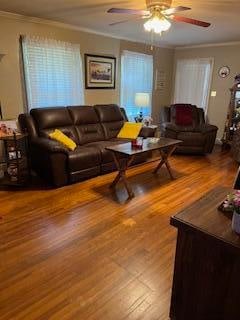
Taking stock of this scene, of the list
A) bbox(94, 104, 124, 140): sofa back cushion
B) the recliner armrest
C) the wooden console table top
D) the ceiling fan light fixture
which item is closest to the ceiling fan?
the ceiling fan light fixture

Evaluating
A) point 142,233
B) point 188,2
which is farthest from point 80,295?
point 188,2

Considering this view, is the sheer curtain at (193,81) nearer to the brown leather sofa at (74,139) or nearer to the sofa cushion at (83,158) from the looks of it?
the brown leather sofa at (74,139)

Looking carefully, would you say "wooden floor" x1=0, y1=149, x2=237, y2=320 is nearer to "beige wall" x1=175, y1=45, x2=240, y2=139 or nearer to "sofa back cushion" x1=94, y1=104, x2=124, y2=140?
"sofa back cushion" x1=94, y1=104, x2=124, y2=140

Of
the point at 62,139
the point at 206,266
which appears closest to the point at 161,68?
the point at 62,139

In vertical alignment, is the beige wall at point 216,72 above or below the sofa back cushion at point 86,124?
above

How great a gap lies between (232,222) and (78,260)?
1.35m

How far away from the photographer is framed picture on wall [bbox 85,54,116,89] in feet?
15.6

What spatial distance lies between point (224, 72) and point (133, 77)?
2124 mm

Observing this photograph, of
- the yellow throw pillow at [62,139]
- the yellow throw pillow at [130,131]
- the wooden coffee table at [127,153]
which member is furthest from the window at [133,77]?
the yellow throw pillow at [62,139]

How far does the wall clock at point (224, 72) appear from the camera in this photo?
5691mm

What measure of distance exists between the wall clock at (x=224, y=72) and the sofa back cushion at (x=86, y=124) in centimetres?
324

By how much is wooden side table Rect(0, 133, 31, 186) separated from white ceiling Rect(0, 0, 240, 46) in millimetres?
1706

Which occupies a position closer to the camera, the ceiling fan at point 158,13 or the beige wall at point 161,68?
the ceiling fan at point 158,13

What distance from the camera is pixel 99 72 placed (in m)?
4.92
